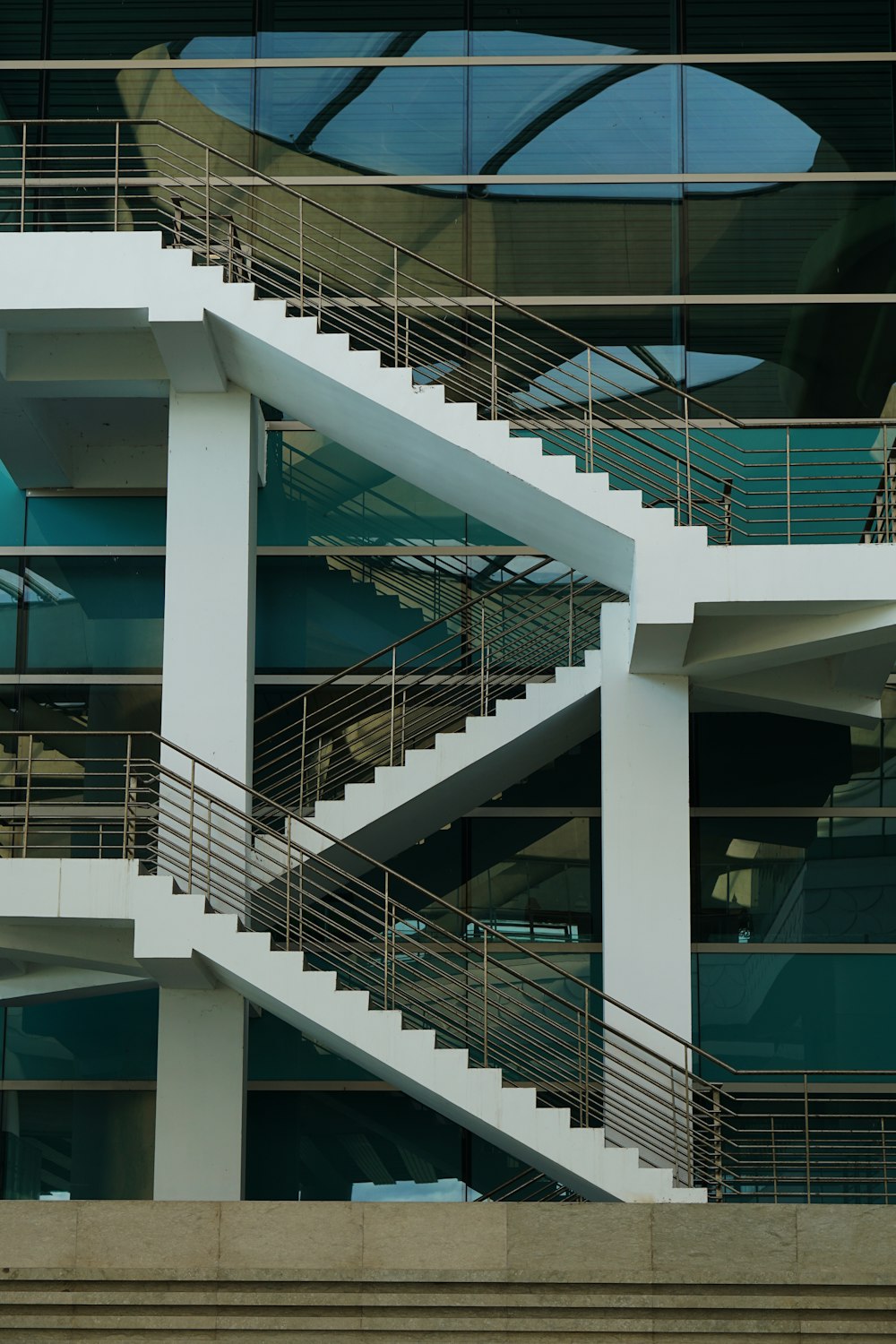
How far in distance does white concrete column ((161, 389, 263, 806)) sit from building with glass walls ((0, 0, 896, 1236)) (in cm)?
5

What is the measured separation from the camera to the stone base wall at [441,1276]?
1312 centimetres

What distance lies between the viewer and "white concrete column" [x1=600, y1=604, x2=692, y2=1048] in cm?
1638

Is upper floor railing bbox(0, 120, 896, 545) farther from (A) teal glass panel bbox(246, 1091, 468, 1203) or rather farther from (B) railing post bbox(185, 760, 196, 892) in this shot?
(A) teal glass panel bbox(246, 1091, 468, 1203)

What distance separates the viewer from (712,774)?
64.6 ft

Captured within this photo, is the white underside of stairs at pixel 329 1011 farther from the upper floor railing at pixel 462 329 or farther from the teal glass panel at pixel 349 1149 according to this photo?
the upper floor railing at pixel 462 329

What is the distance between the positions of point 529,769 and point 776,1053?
4.02 metres

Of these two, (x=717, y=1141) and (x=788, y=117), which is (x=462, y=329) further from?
(x=717, y=1141)

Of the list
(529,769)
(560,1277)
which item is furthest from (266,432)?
(560,1277)

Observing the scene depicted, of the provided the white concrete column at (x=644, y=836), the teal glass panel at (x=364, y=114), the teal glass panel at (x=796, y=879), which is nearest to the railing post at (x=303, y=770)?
the white concrete column at (x=644, y=836)

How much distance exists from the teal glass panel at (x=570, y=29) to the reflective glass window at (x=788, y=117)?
646 millimetres

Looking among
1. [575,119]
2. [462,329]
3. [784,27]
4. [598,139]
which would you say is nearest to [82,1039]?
[462,329]

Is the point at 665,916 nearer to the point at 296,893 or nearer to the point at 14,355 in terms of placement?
the point at 296,893

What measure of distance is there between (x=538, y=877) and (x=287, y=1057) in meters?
3.33

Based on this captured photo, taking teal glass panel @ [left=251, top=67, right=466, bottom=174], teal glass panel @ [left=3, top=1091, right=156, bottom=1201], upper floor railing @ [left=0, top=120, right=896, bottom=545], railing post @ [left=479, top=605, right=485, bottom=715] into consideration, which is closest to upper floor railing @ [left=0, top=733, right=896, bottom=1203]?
railing post @ [left=479, top=605, right=485, bottom=715]
